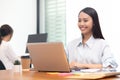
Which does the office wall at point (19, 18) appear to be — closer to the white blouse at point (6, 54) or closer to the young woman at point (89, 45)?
the white blouse at point (6, 54)

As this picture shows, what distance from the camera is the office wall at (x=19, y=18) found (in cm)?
503

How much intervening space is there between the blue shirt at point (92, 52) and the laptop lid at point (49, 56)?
1.86 ft

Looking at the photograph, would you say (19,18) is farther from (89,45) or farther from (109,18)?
(89,45)

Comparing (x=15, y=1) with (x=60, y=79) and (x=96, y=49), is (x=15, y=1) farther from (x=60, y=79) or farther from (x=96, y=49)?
(x=60, y=79)

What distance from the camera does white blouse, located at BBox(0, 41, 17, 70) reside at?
3997 mm

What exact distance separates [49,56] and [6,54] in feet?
7.76

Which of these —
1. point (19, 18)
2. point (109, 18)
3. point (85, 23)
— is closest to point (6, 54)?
point (19, 18)

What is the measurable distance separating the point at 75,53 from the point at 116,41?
1.58 metres

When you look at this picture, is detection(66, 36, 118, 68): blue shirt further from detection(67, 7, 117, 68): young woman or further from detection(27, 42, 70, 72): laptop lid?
detection(27, 42, 70, 72): laptop lid

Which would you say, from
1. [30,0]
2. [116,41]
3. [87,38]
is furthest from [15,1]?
[87,38]

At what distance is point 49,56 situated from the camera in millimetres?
1830

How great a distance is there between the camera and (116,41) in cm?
392

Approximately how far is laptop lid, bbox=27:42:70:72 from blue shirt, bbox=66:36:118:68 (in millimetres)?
567

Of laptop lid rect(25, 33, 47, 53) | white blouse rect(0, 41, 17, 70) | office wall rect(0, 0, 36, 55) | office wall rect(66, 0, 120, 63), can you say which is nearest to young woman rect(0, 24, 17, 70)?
white blouse rect(0, 41, 17, 70)
